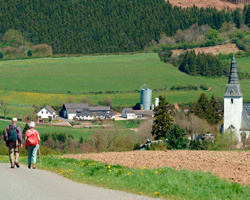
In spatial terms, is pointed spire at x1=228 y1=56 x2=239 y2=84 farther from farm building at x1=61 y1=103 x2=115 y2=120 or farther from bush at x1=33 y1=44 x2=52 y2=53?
bush at x1=33 y1=44 x2=52 y2=53

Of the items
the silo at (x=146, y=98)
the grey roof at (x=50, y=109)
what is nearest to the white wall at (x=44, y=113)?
the grey roof at (x=50, y=109)

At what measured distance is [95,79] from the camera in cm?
12712

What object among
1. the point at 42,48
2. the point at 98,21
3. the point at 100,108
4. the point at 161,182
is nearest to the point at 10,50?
the point at 42,48

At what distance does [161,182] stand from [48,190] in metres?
3.00

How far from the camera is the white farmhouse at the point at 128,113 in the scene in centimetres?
9444

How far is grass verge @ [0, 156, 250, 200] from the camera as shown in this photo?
34.0 feet

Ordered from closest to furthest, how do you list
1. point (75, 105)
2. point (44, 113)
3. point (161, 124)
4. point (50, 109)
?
point (161, 124), point (44, 113), point (50, 109), point (75, 105)

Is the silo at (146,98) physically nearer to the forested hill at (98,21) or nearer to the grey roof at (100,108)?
the grey roof at (100,108)

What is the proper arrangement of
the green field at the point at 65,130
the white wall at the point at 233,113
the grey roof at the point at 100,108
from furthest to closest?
the grey roof at the point at 100,108
the green field at the point at 65,130
the white wall at the point at 233,113

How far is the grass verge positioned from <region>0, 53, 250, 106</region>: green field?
301 feet

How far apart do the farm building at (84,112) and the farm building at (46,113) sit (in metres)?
2.95

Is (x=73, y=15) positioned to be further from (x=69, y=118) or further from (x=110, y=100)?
(x=69, y=118)

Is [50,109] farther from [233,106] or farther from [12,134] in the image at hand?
Result: [12,134]

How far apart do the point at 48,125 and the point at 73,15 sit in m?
107
